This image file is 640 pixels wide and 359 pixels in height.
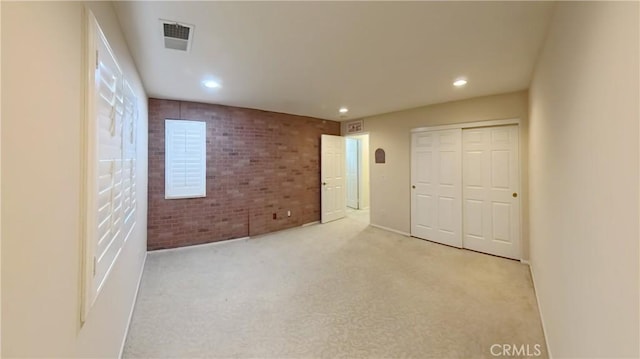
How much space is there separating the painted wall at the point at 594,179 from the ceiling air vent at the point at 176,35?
2.30 meters

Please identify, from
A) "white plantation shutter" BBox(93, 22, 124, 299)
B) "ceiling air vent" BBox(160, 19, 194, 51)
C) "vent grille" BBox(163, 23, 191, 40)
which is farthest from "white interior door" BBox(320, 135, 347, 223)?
"white plantation shutter" BBox(93, 22, 124, 299)

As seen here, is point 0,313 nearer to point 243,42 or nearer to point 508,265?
point 243,42

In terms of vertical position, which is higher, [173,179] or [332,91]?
[332,91]

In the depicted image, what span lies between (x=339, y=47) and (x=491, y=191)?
310 cm

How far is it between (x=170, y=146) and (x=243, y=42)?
2597 mm

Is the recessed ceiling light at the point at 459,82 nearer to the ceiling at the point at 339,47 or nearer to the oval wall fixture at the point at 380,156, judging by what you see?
the ceiling at the point at 339,47

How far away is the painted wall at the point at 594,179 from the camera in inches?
30.9

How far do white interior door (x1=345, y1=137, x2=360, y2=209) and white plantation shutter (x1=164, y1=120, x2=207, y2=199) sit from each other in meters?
4.49

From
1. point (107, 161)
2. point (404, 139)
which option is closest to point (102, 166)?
point (107, 161)

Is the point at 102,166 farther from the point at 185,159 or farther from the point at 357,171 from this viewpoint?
the point at 357,171

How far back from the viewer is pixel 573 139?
1.36 metres

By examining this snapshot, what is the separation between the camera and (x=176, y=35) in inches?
83.8

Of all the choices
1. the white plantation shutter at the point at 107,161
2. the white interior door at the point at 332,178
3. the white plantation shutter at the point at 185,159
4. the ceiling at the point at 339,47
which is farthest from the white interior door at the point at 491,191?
the white plantation shutter at the point at 107,161

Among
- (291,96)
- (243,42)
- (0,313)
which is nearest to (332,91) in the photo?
(291,96)
